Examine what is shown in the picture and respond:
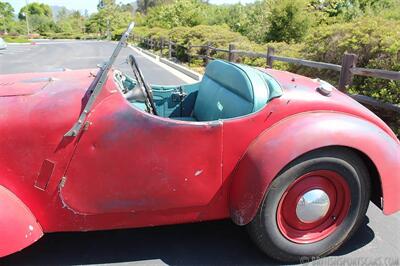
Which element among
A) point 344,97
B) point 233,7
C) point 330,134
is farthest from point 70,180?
point 233,7

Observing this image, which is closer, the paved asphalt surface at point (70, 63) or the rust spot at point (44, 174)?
the rust spot at point (44, 174)

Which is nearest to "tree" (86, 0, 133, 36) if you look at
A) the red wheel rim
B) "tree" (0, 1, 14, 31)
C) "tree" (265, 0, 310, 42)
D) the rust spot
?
"tree" (0, 1, 14, 31)

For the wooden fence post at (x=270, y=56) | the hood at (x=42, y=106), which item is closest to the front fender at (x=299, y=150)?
the hood at (x=42, y=106)

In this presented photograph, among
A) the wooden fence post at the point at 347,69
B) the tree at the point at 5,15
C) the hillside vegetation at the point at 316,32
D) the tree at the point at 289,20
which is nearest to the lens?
the wooden fence post at the point at 347,69

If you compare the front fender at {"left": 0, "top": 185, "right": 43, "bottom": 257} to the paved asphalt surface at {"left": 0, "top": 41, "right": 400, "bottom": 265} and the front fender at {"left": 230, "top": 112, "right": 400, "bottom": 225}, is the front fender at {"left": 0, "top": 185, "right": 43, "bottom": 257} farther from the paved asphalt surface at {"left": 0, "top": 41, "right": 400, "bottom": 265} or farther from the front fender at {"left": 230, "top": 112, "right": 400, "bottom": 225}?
the front fender at {"left": 230, "top": 112, "right": 400, "bottom": 225}

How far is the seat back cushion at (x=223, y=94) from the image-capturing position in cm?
270

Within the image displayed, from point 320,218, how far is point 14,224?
1924 mm

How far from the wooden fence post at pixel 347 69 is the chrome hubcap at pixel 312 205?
373 centimetres

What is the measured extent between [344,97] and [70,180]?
1984 millimetres

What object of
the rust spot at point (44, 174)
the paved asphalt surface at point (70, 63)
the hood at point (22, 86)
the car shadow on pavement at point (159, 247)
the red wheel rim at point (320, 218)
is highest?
the hood at point (22, 86)

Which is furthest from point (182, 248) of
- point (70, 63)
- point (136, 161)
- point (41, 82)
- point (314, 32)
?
point (70, 63)

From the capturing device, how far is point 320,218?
2691 millimetres

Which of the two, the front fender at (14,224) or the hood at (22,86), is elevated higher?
the hood at (22,86)

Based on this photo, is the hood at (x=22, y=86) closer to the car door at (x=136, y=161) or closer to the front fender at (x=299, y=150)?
the car door at (x=136, y=161)
